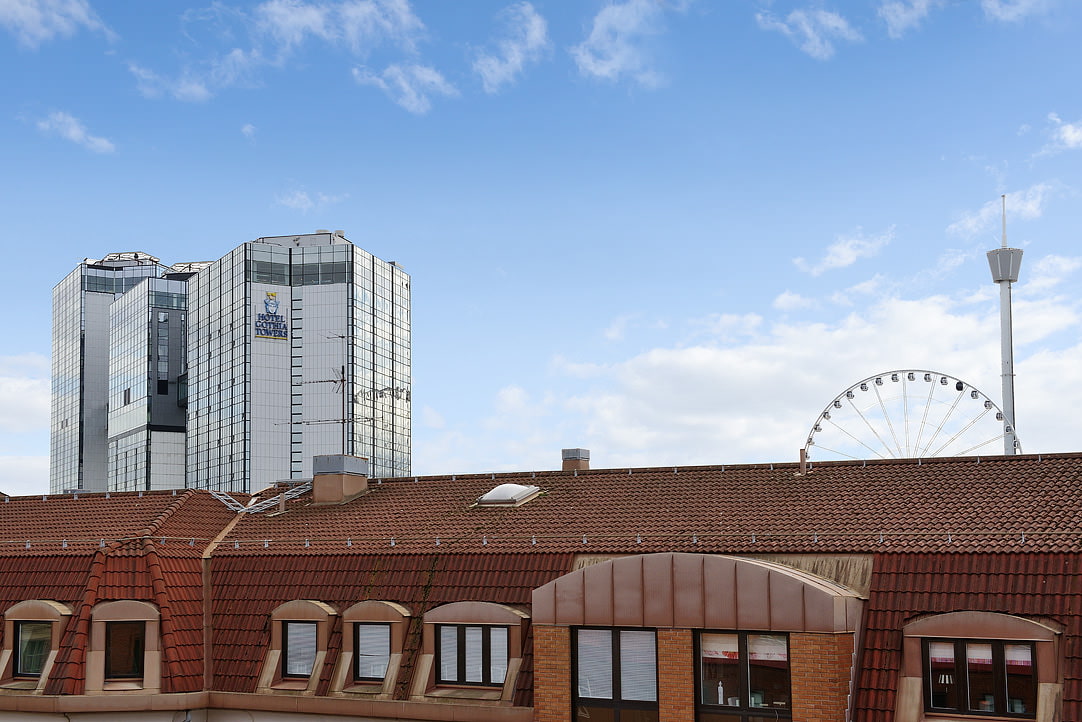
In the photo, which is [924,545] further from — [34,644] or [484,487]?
[34,644]

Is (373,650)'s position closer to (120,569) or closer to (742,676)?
(120,569)

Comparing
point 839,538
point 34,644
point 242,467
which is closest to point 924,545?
point 839,538

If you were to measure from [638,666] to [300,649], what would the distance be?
890 cm

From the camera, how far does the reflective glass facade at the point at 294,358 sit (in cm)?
12294

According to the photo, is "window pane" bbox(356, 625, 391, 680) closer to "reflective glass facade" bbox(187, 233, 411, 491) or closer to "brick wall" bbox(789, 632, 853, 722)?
"brick wall" bbox(789, 632, 853, 722)

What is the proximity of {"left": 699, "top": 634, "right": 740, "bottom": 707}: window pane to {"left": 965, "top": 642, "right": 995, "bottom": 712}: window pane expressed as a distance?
430cm

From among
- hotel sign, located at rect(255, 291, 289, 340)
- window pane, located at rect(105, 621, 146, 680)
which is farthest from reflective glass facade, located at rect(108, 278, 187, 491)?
window pane, located at rect(105, 621, 146, 680)

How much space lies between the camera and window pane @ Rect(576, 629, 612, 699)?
2433 cm

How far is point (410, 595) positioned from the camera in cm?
2755

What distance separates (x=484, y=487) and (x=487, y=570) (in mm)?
6461

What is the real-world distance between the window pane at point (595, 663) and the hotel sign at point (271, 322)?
341 ft

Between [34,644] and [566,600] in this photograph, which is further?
[34,644]

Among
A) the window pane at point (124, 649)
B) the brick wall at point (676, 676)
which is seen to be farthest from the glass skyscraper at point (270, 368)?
the brick wall at point (676, 676)

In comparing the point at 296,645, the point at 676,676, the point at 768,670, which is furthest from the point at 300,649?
the point at 768,670
